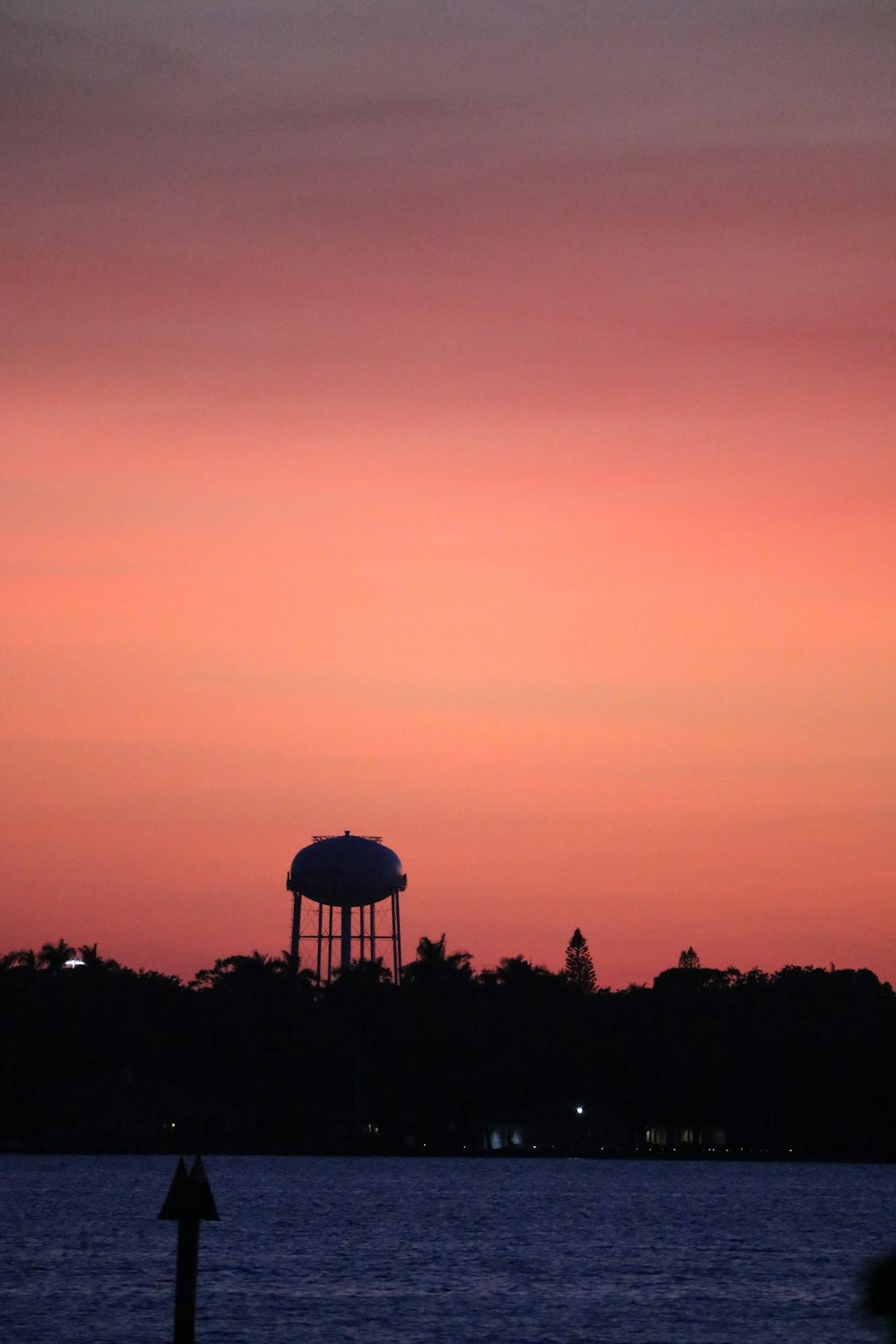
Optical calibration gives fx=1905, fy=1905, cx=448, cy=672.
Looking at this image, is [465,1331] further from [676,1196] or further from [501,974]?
[501,974]

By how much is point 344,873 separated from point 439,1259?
76521 millimetres

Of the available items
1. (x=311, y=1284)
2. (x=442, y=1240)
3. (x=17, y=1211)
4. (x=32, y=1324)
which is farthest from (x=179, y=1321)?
(x=17, y=1211)

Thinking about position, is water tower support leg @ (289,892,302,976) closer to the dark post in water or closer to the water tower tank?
the water tower tank

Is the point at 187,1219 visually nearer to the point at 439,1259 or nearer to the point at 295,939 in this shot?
the point at 439,1259

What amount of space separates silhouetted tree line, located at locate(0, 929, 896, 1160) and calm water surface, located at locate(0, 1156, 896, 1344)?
1284 cm

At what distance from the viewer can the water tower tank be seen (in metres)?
149

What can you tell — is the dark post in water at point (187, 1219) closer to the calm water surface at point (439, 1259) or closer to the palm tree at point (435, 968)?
the calm water surface at point (439, 1259)

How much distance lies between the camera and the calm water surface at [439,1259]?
2066 inches

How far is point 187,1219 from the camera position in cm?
3209

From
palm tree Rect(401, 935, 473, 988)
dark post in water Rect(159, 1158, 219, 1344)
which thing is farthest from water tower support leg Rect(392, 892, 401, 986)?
dark post in water Rect(159, 1158, 219, 1344)

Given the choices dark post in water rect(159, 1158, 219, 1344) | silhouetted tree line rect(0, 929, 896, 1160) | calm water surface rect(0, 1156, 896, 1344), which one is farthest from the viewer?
silhouetted tree line rect(0, 929, 896, 1160)

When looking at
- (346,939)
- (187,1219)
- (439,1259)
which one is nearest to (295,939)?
(346,939)

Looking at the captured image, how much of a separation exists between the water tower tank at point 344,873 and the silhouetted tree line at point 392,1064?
6.85 metres

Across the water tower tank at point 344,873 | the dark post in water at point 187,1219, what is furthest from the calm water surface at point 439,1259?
the water tower tank at point 344,873
